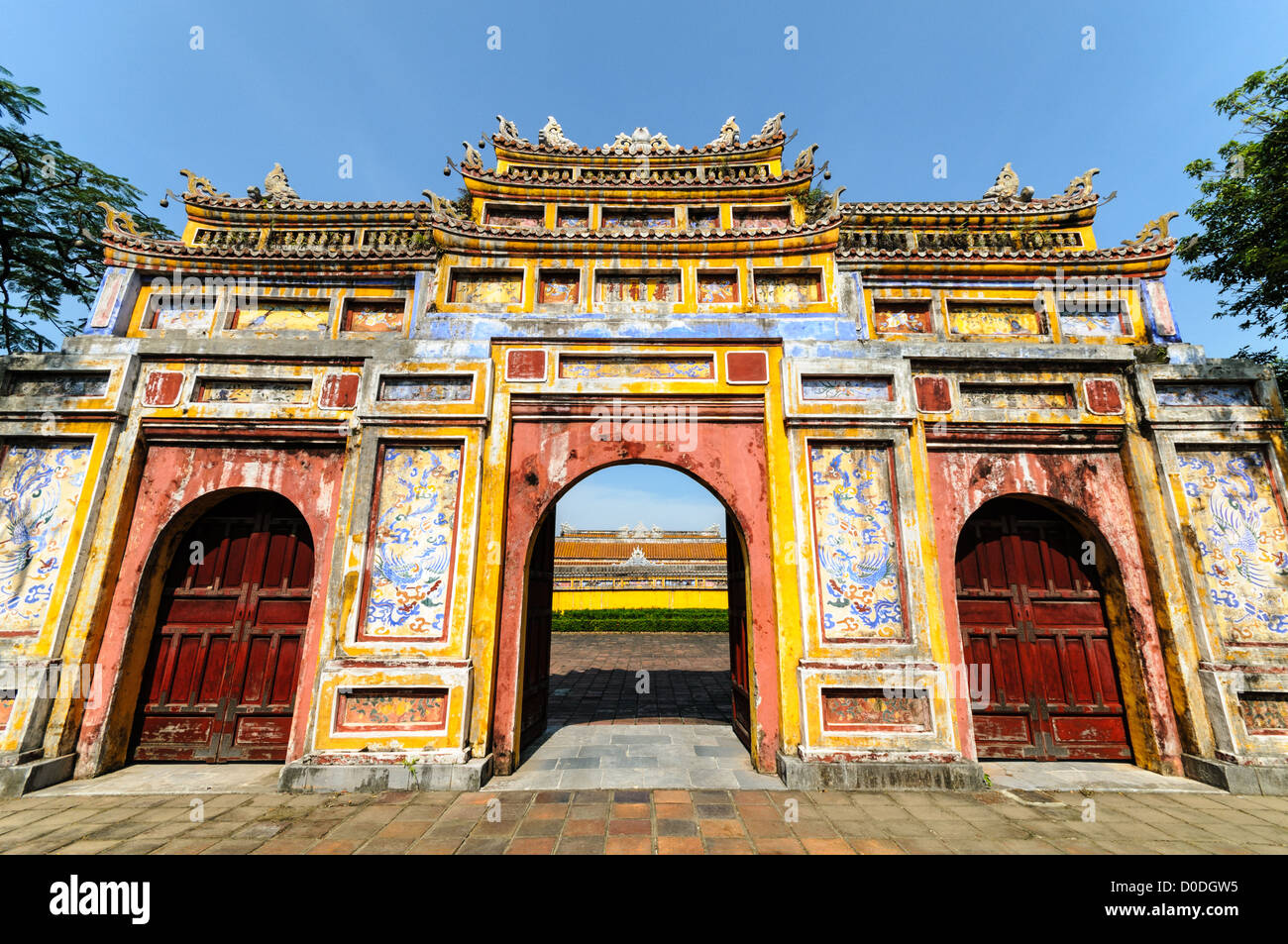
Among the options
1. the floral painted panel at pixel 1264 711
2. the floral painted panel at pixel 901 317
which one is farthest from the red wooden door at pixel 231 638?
the floral painted panel at pixel 1264 711

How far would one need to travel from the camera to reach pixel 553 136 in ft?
35.7

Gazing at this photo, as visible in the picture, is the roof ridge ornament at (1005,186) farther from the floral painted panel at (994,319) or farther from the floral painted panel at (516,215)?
the floral painted panel at (516,215)

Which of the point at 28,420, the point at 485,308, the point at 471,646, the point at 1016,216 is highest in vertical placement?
the point at 1016,216

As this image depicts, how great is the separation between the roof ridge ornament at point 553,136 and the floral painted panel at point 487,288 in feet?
18.4

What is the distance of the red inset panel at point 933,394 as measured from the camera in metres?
5.99

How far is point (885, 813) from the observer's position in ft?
13.8

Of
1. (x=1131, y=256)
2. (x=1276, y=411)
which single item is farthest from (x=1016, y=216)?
(x=1276, y=411)

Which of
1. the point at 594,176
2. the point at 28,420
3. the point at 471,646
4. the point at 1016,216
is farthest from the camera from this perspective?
the point at 594,176

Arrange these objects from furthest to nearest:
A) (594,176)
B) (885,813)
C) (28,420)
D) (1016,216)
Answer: (594,176) → (1016,216) → (28,420) → (885,813)

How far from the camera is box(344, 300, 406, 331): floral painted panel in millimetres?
6742

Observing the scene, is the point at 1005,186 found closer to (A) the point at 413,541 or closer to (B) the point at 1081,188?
(B) the point at 1081,188

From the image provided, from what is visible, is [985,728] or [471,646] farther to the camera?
[985,728]
